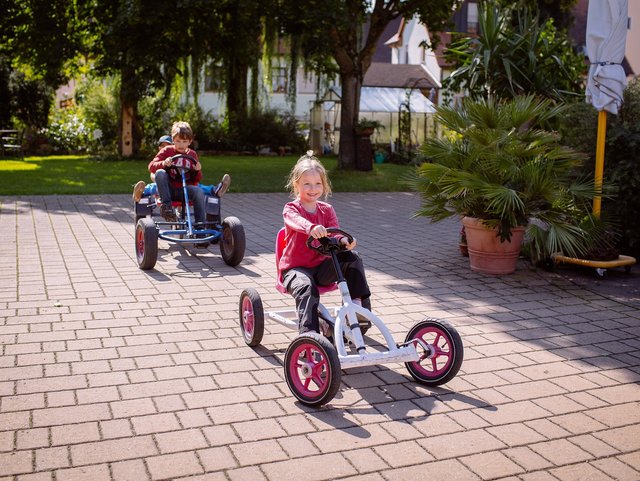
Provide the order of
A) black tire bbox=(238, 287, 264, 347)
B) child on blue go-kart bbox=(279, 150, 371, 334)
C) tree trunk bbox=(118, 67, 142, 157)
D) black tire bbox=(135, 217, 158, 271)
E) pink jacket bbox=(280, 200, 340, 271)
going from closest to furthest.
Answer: child on blue go-kart bbox=(279, 150, 371, 334), pink jacket bbox=(280, 200, 340, 271), black tire bbox=(238, 287, 264, 347), black tire bbox=(135, 217, 158, 271), tree trunk bbox=(118, 67, 142, 157)

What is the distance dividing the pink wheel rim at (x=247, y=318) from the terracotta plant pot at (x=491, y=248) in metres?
3.31

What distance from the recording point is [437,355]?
471cm

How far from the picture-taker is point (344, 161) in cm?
2022

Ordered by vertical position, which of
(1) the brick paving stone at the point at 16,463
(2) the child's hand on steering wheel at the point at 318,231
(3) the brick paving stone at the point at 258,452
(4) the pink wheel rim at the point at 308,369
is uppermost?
(2) the child's hand on steering wheel at the point at 318,231

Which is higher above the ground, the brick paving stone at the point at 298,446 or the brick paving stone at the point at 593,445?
the brick paving stone at the point at 298,446

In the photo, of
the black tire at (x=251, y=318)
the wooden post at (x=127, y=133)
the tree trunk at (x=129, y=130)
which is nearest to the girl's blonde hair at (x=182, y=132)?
the black tire at (x=251, y=318)

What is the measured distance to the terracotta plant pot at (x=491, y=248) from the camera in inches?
313

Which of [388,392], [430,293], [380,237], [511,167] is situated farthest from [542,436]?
[380,237]

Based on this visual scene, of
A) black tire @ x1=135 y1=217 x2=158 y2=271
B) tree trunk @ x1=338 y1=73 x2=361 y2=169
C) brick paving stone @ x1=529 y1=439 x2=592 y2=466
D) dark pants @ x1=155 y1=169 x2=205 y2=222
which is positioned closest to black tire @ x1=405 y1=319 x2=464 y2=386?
brick paving stone @ x1=529 y1=439 x2=592 y2=466

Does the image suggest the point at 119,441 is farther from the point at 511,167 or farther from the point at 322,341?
the point at 511,167

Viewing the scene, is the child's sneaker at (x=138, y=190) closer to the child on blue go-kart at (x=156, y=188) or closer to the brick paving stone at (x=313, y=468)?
the child on blue go-kart at (x=156, y=188)

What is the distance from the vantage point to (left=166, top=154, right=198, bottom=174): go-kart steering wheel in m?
8.82

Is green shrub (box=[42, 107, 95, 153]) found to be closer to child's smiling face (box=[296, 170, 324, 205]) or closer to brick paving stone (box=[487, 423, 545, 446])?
child's smiling face (box=[296, 170, 324, 205])

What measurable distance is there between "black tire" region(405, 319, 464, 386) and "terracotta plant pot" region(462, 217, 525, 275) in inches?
128
